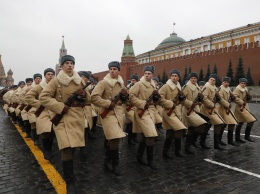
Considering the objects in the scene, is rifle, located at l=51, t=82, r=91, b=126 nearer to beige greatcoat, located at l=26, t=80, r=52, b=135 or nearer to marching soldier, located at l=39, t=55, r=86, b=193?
marching soldier, located at l=39, t=55, r=86, b=193

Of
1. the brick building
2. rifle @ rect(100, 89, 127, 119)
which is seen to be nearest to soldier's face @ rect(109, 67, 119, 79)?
rifle @ rect(100, 89, 127, 119)

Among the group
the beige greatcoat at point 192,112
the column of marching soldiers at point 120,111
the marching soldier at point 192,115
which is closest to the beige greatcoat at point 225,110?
the column of marching soldiers at point 120,111

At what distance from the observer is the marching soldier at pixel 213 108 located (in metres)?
7.17

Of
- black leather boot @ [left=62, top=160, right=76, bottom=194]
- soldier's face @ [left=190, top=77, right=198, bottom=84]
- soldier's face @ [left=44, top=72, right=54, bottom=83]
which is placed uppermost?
soldier's face @ [left=44, top=72, right=54, bottom=83]

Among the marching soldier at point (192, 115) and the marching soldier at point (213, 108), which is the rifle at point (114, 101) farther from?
the marching soldier at point (213, 108)

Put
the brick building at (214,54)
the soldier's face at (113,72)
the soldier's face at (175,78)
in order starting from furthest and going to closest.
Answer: the brick building at (214,54)
the soldier's face at (175,78)
the soldier's face at (113,72)

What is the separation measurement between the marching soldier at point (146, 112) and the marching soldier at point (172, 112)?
0.42m

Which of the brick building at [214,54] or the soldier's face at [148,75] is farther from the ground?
the brick building at [214,54]

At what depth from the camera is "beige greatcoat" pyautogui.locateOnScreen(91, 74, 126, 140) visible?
16.5 ft

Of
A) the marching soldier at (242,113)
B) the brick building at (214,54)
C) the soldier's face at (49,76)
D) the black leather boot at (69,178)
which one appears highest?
the brick building at (214,54)

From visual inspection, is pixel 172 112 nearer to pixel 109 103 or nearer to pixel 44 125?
pixel 109 103

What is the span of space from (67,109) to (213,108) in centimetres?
450

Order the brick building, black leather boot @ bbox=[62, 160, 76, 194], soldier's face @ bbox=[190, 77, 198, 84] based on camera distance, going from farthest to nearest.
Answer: the brick building, soldier's face @ bbox=[190, 77, 198, 84], black leather boot @ bbox=[62, 160, 76, 194]

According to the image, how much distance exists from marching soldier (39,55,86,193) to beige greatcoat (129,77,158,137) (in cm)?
145
